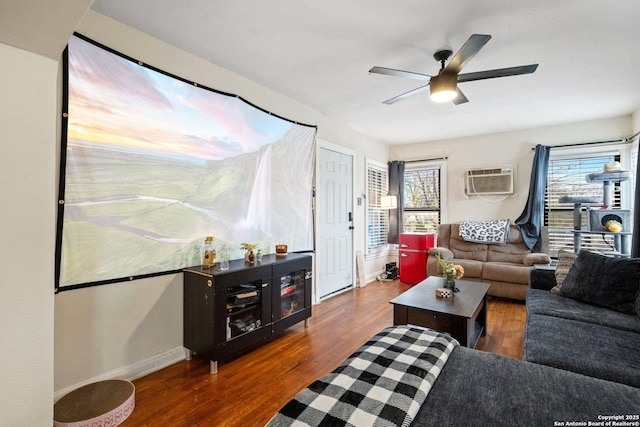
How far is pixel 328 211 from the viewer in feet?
13.4

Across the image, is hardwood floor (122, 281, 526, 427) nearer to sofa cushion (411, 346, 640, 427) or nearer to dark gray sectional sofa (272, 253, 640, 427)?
dark gray sectional sofa (272, 253, 640, 427)

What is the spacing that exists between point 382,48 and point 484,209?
146 inches

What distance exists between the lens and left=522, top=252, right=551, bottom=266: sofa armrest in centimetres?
393

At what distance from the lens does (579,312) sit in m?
2.11

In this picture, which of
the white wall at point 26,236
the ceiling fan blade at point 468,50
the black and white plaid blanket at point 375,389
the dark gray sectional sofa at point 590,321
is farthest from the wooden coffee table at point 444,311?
the white wall at point 26,236

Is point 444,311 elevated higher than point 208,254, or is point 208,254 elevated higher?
point 208,254

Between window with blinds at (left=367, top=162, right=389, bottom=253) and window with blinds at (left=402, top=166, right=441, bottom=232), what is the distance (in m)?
0.41

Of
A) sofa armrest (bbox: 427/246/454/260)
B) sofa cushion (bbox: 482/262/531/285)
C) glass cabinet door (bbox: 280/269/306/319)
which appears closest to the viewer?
glass cabinet door (bbox: 280/269/306/319)

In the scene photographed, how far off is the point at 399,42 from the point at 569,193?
12.9 feet

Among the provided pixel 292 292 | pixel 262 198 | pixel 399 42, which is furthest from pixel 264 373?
pixel 399 42

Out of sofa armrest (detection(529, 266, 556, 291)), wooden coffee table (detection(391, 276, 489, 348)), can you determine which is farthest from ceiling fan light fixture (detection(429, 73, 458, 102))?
sofa armrest (detection(529, 266, 556, 291))

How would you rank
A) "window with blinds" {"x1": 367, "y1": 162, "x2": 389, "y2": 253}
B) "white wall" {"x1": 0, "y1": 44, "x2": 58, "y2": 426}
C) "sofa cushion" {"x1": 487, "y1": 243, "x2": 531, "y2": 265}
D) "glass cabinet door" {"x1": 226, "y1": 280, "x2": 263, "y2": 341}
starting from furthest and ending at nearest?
"window with blinds" {"x1": 367, "y1": 162, "x2": 389, "y2": 253} < "sofa cushion" {"x1": 487, "y1": 243, "x2": 531, "y2": 265} < "glass cabinet door" {"x1": 226, "y1": 280, "x2": 263, "y2": 341} < "white wall" {"x1": 0, "y1": 44, "x2": 58, "y2": 426}

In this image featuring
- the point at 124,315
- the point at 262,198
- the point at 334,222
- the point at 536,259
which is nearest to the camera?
the point at 124,315

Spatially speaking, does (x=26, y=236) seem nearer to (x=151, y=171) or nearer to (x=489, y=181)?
(x=151, y=171)
